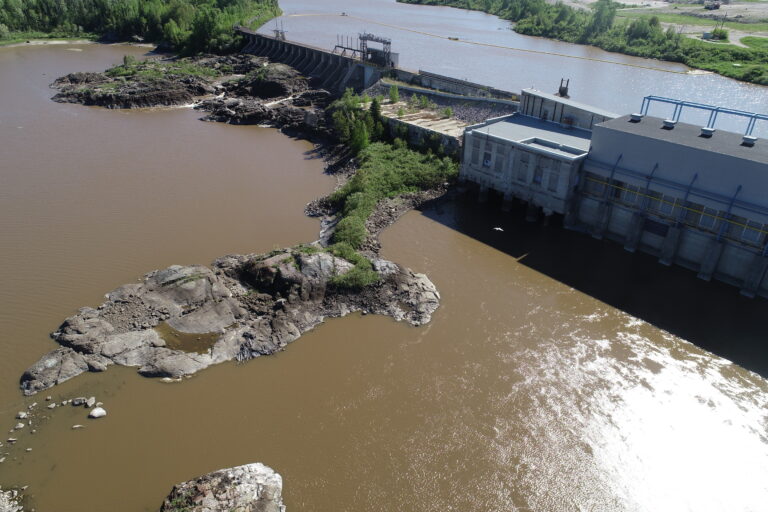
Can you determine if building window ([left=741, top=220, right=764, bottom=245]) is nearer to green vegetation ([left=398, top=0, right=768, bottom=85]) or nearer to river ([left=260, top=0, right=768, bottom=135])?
river ([left=260, top=0, right=768, bottom=135])

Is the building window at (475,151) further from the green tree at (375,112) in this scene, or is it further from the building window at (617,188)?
the green tree at (375,112)

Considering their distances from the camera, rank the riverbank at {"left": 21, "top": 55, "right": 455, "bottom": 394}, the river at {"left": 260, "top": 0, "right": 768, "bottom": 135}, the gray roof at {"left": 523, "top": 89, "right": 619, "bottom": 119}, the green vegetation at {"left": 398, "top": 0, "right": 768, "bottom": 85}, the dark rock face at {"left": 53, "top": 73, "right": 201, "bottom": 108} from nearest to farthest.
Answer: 1. the riverbank at {"left": 21, "top": 55, "right": 455, "bottom": 394}
2. the gray roof at {"left": 523, "top": 89, "right": 619, "bottom": 119}
3. the river at {"left": 260, "top": 0, "right": 768, "bottom": 135}
4. the dark rock face at {"left": 53, "top": 73, "right": 201, "bottom": 108}
5. the green vegetation at {"left": 398, "top": 0, "right": 768, "bottom": 85}

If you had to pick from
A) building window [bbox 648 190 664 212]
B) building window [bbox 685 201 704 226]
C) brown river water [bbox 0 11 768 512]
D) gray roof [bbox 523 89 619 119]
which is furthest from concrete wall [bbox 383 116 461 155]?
building window [bbox 685 201 704 226]

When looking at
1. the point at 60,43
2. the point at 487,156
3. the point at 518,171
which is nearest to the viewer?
the point at 518,171

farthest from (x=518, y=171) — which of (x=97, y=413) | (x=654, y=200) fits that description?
(x=97, y=413)

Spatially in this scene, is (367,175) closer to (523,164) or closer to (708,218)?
(523,164)

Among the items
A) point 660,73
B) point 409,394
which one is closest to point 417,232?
A: point 409,394
